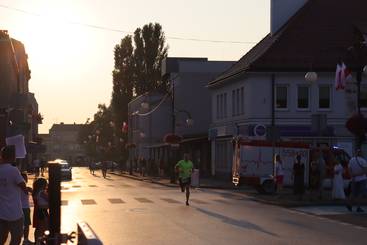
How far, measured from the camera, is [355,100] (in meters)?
26.0

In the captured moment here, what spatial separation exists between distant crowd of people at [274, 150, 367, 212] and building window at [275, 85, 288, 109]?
40.4 ft

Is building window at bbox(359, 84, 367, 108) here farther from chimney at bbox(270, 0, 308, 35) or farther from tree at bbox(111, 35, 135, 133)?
tree at bbox(111, 35, 135, 133)

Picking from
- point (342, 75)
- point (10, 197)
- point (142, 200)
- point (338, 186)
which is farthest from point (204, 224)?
point (342, 75)

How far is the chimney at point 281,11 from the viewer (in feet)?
165

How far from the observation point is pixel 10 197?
9766 millimetres

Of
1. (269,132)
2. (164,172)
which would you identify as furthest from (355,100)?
(164,172)

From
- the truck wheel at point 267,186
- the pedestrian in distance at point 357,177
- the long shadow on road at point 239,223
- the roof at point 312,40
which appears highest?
the roof at point 312,40

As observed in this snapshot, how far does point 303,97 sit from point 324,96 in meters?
1.36

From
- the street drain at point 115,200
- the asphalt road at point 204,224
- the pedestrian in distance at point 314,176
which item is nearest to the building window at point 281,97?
the pedestrian in distance at point 314,176

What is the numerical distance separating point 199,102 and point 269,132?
42203 mm

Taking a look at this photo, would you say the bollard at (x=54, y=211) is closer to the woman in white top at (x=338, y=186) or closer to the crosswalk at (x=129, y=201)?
the crosswalk at (x=129, y=201)

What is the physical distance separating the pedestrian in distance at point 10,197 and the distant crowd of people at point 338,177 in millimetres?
14191

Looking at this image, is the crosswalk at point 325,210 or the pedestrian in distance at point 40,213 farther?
the crosswalk at point 325,210

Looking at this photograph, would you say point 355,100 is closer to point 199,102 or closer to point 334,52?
point 334,52
